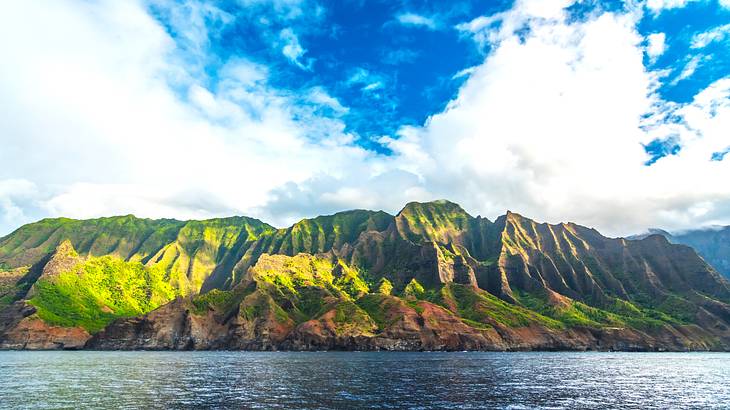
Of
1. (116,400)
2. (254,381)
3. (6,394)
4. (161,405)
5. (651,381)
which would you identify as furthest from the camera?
(651,381)

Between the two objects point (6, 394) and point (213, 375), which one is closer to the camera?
point (6, 394)

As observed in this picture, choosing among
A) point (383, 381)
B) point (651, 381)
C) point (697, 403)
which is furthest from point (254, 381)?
point (651, 381)

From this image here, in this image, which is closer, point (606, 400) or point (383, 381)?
point (606, 400)

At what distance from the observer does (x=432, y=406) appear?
8031 cm

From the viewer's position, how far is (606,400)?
91.3m

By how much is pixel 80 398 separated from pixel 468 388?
7739 centimetres

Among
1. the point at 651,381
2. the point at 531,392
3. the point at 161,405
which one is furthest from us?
the point at 651,381

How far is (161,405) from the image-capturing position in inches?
3118

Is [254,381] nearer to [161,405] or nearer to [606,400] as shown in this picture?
[161,405]

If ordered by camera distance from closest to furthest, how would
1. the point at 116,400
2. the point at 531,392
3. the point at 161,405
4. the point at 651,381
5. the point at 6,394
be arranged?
1. the point at 161,405
2. the point at 116,400
3. the point at 6,394
4. the point at 531,392
5. the point at 651,381

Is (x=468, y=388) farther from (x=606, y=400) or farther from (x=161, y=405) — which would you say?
(x=161, y=405)

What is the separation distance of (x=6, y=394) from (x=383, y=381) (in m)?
79.1

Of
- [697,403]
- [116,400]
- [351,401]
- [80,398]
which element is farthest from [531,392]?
[80,398]

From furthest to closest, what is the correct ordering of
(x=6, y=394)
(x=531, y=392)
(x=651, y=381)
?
1. (x=651, y=381)
2. (x=531, y=392)
3. (x=6, y=394)
